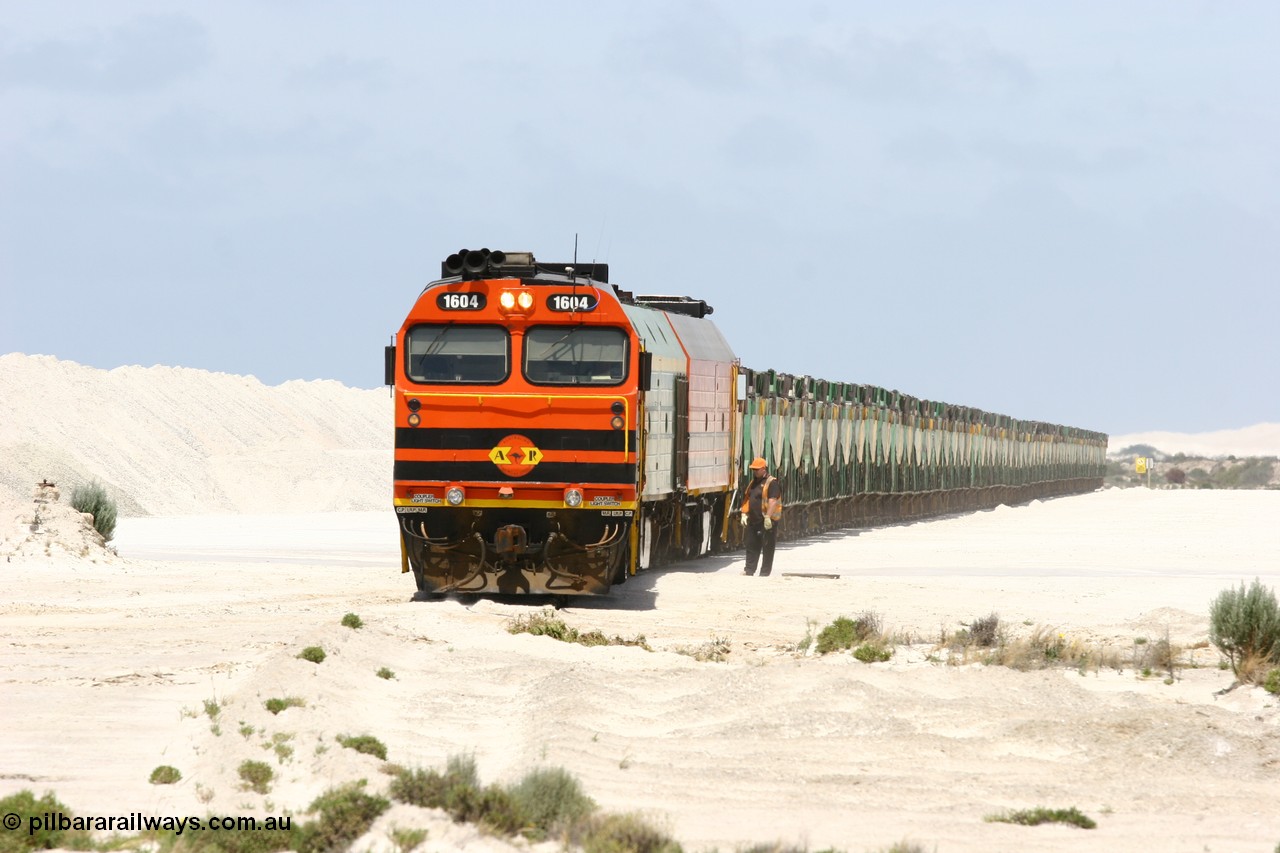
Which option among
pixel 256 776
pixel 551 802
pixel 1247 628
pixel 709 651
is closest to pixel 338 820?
pixel 551 802

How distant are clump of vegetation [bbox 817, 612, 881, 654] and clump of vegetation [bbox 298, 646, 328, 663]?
445 centimetres

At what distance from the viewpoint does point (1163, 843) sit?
9.58 m

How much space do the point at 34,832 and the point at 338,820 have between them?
1.47 metres

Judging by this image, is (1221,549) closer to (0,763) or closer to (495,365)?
(495,365)

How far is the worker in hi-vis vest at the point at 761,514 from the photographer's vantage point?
943 inches

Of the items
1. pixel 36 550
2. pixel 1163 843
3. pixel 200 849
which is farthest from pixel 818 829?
pixel 36 550

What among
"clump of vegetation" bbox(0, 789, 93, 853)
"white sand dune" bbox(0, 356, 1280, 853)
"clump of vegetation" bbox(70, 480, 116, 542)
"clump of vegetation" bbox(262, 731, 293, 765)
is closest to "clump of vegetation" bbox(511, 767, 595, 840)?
"white sand dune" bbox(0, 356, 1280, 853)

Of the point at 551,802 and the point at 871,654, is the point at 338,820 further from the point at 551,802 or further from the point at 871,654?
the point at 871,654

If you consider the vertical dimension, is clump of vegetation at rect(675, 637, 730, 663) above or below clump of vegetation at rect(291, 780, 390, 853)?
above

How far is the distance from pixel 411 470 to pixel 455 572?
49.8 inches

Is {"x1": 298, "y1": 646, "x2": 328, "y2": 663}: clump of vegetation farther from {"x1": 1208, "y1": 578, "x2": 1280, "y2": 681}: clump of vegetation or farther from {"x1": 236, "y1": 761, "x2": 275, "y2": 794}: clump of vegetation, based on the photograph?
{"x1": 1208, "y1": 578, "x2": 1280, "y2": 681}: clump of vegetation

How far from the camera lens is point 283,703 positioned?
1205 cm

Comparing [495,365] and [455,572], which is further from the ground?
[495,365]

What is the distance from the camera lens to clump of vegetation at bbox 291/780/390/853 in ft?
28.9
